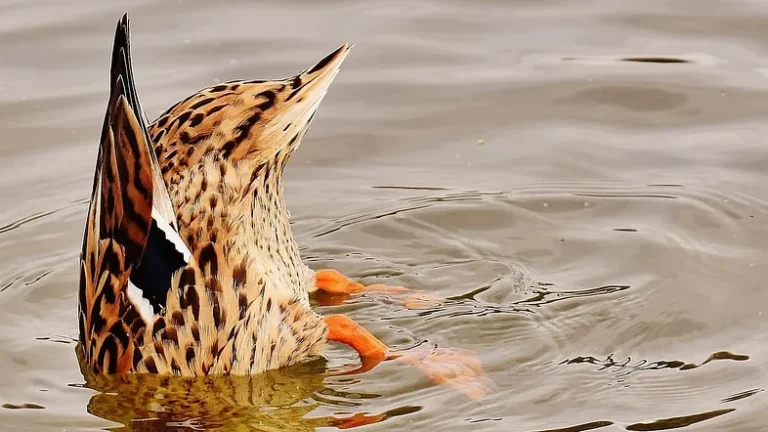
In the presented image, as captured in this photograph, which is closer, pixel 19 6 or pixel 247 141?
pixel 247 141

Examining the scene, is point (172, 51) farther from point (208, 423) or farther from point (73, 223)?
point (208, 423)

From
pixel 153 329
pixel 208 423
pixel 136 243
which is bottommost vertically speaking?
pixel 208 423

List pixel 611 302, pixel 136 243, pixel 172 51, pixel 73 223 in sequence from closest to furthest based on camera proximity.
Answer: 1. pixel 136 243
2. pixel 611 302
3. pixel 73 223
4. pixel 172 51

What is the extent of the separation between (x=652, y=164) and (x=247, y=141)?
111 inches

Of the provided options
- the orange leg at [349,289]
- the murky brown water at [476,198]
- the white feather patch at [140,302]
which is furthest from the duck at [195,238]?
the orange leg at [349,289]

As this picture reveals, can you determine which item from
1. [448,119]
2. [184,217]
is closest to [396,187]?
[448,119]

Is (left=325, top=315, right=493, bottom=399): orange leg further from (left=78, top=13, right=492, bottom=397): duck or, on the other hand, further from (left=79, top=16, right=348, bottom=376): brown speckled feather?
(left=79, top=16, right=348, bottom=376): brown speckled feather

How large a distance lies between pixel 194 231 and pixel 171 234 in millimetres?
137

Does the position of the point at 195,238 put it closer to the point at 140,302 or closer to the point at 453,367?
the point at 140,302

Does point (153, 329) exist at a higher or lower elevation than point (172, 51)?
lower

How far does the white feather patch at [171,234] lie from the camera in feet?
16.9

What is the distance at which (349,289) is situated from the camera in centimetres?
625

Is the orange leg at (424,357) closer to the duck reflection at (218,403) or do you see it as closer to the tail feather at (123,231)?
the duck reflection at (218,403)

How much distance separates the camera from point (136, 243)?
5203 millimetres
